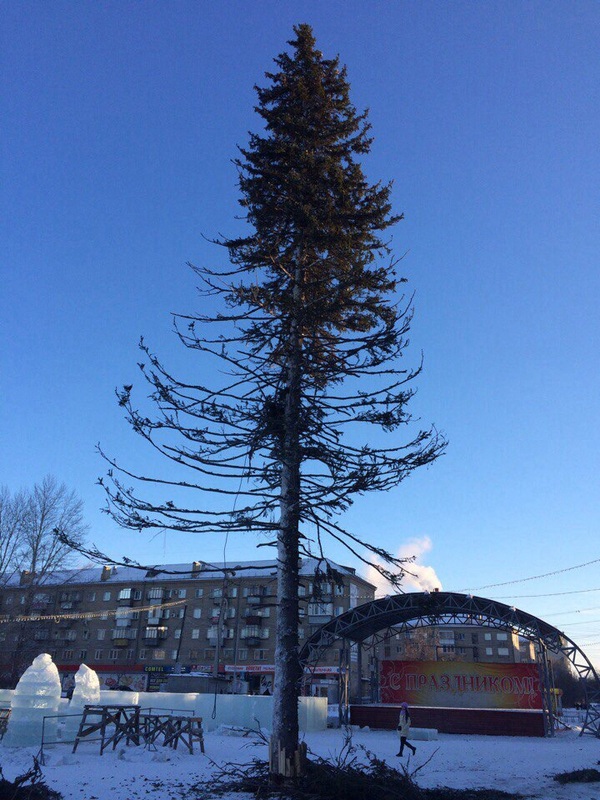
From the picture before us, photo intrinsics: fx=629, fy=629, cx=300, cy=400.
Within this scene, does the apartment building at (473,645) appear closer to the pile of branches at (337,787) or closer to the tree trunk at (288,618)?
the pile of branches at (337,787)

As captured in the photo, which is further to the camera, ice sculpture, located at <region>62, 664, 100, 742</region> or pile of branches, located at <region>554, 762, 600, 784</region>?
ice sculpture, located at <region>62, 664, 100, 742</region>

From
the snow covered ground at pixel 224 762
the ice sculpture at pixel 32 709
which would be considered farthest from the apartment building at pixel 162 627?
the ice sculpture at pixel 32 709

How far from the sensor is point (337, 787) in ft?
31.0

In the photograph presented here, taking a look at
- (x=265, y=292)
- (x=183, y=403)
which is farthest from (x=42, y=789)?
(x=265, y=292)

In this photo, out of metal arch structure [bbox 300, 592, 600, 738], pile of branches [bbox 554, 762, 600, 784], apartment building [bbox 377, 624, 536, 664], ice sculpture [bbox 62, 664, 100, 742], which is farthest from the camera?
apartment building [bbox 377, 624, 536, 664]

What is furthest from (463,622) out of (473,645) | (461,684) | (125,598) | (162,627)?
(473,645)

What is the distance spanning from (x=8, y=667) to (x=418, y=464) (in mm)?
62794

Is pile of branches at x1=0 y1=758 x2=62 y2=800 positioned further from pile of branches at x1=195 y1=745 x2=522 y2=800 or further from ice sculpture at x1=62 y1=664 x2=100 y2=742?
ice sculpture at x1=62 y1=664 x2=100 y2=742

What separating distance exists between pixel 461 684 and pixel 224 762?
962 inches

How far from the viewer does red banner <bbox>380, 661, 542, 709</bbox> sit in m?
34.6

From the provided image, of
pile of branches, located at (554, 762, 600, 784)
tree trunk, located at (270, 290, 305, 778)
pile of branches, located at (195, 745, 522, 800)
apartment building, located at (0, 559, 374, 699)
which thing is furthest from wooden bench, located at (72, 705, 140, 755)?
apartment building, located at (0, 559, 374, 699)

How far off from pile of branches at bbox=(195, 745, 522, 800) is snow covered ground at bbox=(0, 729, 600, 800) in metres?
0.49

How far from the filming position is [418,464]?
37.5ft

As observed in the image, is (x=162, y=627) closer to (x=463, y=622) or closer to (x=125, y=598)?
(x=125, y=598)
